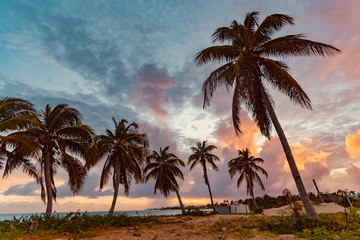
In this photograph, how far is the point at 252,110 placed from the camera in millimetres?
12953

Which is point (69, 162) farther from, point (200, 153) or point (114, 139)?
point (200, 153)

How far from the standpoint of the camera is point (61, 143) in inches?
591

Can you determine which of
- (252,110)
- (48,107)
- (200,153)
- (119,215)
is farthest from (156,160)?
(252,110)

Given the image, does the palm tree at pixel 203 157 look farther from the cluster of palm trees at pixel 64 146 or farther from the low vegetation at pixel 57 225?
the low vegetation at pixel 57 225

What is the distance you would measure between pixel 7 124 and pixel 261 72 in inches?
580

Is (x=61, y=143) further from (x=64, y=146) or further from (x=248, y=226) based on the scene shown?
(x=248, y=226)

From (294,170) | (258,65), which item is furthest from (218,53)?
(294,170)

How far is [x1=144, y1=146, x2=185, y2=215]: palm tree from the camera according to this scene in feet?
92.8

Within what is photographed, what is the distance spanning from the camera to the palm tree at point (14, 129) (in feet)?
36.4

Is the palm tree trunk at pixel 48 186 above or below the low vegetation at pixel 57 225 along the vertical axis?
above

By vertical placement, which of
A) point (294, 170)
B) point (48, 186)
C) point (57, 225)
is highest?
point (48, 186)

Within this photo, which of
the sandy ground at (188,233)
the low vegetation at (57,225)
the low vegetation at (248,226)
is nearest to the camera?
the low vegetation at (248,226)

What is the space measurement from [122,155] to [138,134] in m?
2.67

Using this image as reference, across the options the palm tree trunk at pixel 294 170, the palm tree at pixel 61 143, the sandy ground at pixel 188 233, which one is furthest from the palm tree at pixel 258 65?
the palm tree at pixel 61 143
